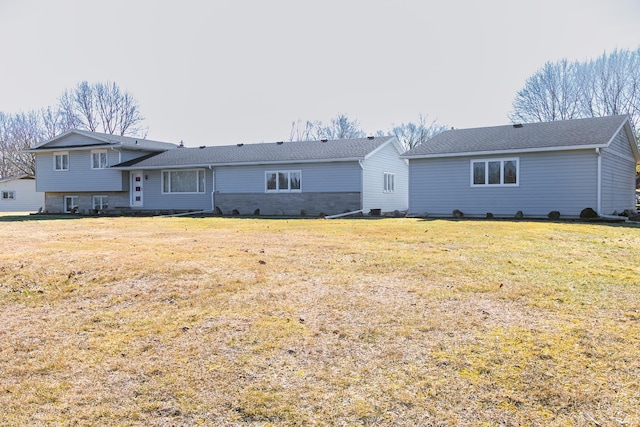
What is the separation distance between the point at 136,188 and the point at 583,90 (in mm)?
33295

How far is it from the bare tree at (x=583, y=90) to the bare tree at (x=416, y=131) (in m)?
11.1

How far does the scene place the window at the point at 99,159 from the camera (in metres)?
26.2

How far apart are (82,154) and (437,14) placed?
21196 millimetres

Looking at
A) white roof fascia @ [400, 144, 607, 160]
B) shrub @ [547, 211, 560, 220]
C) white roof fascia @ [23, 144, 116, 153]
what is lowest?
shrub @ [547, 211, 560, 220]

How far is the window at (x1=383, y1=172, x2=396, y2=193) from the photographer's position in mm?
23609

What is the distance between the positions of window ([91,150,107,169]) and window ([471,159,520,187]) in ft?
Answer: 64.7

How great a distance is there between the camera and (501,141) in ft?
59.5

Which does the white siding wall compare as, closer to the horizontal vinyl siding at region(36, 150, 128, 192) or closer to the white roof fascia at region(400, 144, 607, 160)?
the horizontal vinyl siding at region(36, 150, 128, 192)

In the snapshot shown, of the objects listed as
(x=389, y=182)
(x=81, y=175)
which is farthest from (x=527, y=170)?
(x=81, y=175)

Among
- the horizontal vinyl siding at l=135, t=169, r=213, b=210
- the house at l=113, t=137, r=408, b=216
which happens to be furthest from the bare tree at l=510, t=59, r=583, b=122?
Answer: the horizontal vinyl siding at l=135, t=169, r=213, b=210

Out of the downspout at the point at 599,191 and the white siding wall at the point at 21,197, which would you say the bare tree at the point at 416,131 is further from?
the white siding wall at the point at 21,197

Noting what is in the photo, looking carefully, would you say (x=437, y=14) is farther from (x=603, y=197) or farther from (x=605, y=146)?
(x=603, y=197)

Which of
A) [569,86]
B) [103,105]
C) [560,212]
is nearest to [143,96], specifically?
[103,105]

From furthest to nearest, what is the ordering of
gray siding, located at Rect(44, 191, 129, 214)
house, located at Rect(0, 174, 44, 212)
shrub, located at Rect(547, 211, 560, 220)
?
→ house, located at Rect(0, 174, 44, 212) → gray siding, located at Rect(44, 191, 129, 214) → shrub, located at Rect(547, 211, 560, 220)
